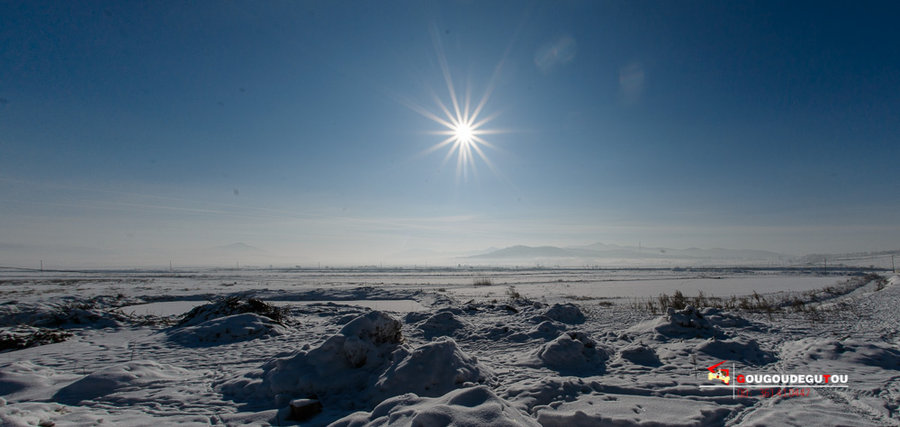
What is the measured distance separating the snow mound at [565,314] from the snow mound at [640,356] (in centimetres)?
420

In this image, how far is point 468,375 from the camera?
525 centimetres

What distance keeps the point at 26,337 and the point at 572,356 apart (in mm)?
11765

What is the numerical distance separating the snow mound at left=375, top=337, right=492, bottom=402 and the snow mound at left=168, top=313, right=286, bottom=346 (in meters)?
5.46

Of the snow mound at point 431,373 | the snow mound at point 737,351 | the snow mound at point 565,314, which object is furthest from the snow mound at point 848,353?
the snow mound at point 431,373

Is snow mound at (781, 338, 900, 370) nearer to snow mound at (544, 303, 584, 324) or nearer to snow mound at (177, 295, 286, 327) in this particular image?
snow mound at (544, 303, 584, 324)

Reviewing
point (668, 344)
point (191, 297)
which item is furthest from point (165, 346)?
point (191, 297)

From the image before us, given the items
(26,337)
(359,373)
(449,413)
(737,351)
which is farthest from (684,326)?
(26,337)

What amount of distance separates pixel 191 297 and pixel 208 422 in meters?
19.8

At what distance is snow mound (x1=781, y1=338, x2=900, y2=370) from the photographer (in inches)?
224

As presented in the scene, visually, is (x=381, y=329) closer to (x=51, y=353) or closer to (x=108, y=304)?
(x=51, y=353)

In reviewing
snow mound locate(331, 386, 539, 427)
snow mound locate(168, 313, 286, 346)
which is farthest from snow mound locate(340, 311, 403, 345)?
snow mound locate(168, 313, 286, 346)

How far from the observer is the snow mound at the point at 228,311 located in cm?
1058

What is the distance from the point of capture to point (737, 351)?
6.71m

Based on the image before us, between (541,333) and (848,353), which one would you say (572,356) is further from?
(848,353)
